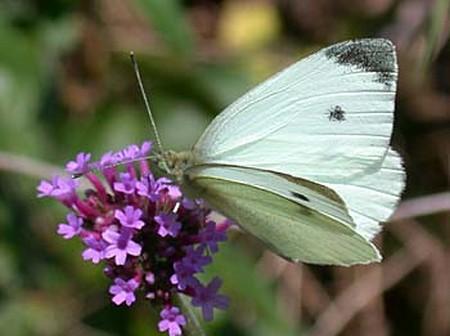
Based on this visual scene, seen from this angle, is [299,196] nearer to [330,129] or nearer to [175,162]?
[330,129]

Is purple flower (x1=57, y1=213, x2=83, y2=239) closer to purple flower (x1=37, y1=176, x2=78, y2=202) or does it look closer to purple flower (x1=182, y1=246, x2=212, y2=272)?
purple flower (x1=37, y1=176, x2=78, y2=202)

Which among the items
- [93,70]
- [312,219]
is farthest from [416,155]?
[312,219]

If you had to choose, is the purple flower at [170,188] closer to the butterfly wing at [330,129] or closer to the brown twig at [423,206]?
the butterfly wing at [330,129]

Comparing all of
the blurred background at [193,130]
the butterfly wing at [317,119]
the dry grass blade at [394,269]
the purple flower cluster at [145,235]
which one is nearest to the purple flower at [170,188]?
the purple flower cluster at [145,235]

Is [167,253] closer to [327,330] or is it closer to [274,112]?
[274,112]

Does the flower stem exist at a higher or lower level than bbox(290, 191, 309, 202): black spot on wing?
lower

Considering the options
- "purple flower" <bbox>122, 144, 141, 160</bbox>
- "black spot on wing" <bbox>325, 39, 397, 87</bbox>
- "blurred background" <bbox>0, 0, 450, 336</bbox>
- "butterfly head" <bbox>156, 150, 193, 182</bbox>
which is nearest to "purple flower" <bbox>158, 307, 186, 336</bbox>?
"butterfly head" <bbox>156, 150, 193, 182</bbox>

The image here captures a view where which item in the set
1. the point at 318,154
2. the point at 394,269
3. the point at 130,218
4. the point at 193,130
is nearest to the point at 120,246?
the point at 130,218
